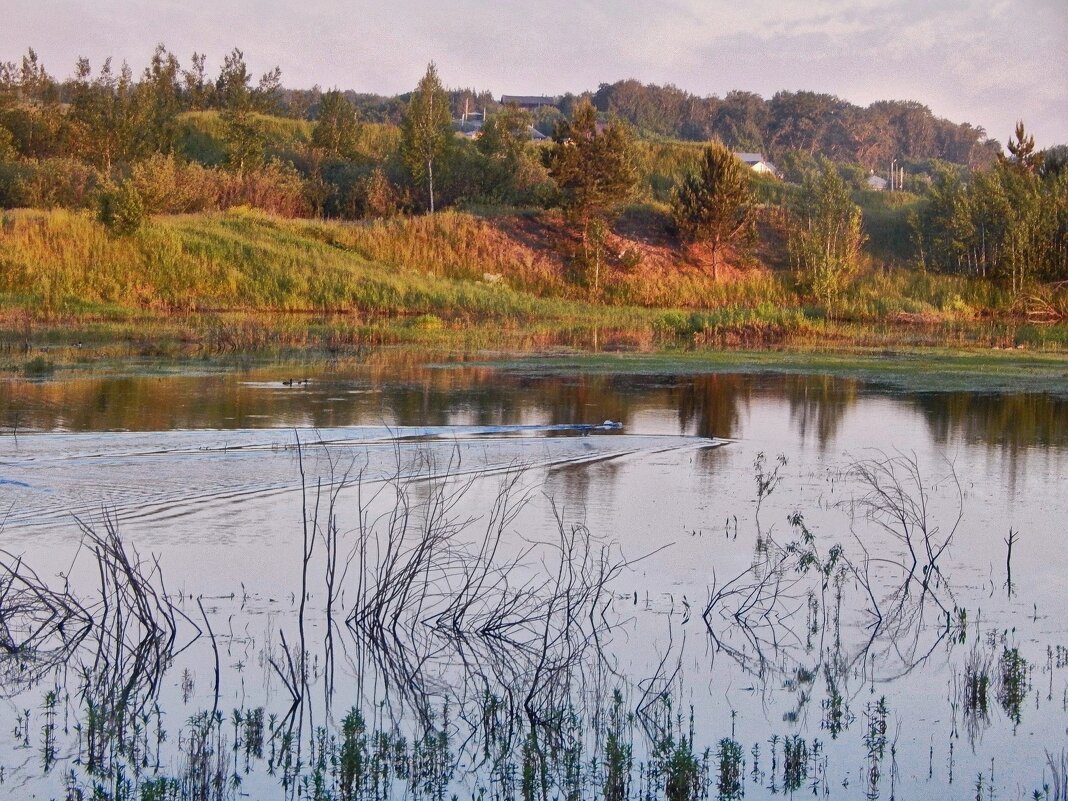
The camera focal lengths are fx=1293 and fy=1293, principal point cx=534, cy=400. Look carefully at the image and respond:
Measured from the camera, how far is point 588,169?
56938 millimetres

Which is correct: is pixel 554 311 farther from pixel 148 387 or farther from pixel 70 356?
pixel 148 387

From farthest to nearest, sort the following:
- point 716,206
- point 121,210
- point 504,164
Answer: point 504,164
point 716,206
point 121,210

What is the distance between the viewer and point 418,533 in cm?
1045

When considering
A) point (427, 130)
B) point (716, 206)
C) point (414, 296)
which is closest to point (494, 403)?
point (414, 296)

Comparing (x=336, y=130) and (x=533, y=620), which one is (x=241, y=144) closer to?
(x=336, y=130)

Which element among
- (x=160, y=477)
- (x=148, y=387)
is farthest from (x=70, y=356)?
(x=160, y=477)

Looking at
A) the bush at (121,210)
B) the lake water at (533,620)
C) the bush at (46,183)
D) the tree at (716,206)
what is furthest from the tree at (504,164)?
the lake water at (533,620)

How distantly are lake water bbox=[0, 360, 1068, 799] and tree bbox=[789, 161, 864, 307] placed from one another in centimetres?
3676

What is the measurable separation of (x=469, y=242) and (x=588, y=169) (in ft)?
20.5

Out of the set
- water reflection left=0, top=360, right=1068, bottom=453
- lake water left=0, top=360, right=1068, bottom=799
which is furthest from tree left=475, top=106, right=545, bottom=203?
lake water left=0, top=360, right=1068, bottom=799

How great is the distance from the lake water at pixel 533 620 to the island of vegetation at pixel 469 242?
13801mm

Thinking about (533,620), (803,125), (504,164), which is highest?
(803,125)

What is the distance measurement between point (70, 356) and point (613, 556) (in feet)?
65.0

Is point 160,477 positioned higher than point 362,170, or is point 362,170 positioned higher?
point 362,170
